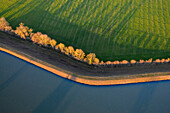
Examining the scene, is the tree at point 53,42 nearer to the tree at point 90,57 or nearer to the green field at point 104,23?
the green field at point 104,23

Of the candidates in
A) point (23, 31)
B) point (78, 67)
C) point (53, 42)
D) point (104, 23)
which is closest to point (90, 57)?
point (78, 67)

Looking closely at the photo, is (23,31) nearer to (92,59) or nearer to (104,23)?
(92,59)

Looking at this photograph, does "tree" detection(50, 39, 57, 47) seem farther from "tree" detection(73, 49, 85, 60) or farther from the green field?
"tree" detection(73, 49, 85, 60)

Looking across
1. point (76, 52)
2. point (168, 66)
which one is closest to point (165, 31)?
point (168, 66)

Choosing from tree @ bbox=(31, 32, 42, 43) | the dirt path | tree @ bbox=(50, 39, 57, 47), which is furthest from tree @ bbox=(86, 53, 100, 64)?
tree @ bbox=(31, 32, 42, 43)

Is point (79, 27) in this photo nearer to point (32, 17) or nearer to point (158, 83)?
point (32, 17)
